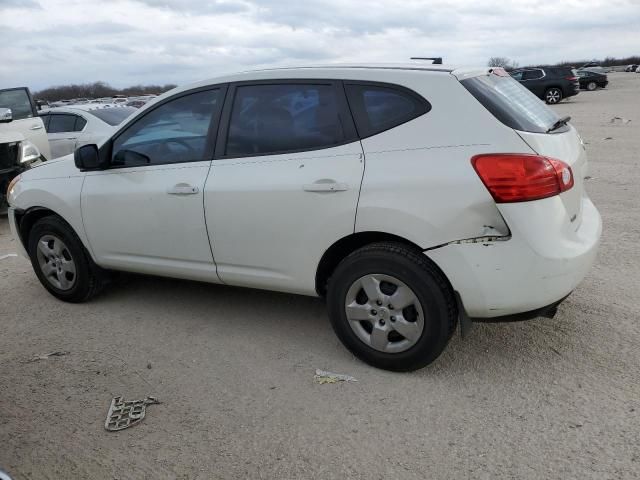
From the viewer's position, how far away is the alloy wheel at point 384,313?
3.21 m

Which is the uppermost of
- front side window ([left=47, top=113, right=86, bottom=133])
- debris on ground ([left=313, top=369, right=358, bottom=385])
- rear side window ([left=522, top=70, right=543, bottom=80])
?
front side window ([left=47, top=113, right=86, bottom=133])

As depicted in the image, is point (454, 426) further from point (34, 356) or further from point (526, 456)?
point (34, 356)

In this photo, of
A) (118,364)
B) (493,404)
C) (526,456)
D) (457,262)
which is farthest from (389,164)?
(118,364)

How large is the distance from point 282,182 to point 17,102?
8430 millimetres

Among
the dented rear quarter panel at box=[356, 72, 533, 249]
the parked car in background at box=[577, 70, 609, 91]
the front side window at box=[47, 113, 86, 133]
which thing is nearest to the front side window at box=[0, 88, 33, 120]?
the front side window at box=[47, 113, 86, 133]

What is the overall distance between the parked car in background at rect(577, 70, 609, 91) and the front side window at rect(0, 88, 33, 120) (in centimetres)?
3522

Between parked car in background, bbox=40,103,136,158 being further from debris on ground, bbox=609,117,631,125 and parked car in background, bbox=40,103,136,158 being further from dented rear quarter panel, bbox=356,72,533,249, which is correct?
debris on ground, bbox=609,117,631,125

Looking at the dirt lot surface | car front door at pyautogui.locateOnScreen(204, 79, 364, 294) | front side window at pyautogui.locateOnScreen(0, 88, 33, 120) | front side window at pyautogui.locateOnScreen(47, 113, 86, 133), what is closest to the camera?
the dirt lot surface

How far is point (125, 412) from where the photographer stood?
3.14 meters

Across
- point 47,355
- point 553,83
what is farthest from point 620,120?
point 47,355

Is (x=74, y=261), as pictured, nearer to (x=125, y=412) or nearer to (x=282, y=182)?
(x=125, y=412)

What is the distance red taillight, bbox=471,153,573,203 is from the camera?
2.86 meters

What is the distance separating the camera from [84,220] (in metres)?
4.43

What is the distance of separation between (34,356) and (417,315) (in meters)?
2.58
